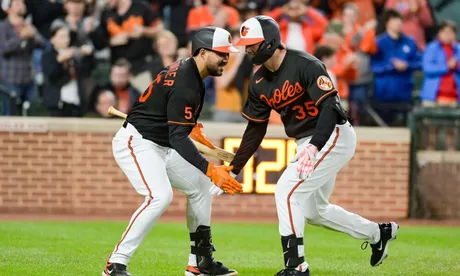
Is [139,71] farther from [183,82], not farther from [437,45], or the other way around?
[183,82]

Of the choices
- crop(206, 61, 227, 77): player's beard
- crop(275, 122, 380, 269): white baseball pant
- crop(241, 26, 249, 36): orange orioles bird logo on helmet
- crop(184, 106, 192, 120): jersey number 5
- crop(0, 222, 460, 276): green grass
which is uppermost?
crop(241, 26, 249, 36): orange orioles bird logo on helmet

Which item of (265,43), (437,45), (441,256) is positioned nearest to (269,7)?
(437,45)

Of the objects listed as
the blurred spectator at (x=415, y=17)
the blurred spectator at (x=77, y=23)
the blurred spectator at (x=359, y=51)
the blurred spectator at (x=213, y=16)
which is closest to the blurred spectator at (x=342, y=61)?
the blurred spectator at (x=359, y=51)

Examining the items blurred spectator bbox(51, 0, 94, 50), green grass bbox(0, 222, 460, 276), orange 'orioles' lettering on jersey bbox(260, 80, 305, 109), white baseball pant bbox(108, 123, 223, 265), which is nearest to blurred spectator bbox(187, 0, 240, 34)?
blurred spectator bbox(51, 0, 94, 50)

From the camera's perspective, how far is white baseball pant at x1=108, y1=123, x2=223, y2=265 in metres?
7.11

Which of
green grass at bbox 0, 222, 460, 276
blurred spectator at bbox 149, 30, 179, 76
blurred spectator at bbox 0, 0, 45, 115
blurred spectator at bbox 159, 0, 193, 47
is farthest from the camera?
blurred spectator at bbox 159, 0, 193, 47

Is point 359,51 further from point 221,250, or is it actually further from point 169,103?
point 169,103

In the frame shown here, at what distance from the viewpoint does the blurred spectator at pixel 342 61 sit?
13547 mm

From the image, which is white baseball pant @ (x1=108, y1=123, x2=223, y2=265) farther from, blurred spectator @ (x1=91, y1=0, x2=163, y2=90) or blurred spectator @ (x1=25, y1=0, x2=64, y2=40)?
blurred spectator @ (x1=25, y1=0, x2=64, y2=40)

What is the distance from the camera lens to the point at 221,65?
24.0 ft

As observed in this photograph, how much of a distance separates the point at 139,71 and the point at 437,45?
4.47 metres

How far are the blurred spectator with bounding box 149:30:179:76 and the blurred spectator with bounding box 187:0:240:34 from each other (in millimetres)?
595

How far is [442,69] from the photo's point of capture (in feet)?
43.9

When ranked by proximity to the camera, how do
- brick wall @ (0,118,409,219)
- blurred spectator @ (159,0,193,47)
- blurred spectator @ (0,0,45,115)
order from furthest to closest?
blurred spectator @ (159,0,193,47)
blurred spectator @ (0,0,45,115)
brick wall @ (0,118,409,219)
